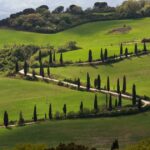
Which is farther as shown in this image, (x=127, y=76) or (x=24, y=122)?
(x=127, y=76)

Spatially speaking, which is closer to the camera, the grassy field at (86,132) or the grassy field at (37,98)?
the grassy field at (86,132)

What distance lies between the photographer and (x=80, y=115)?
484 feet

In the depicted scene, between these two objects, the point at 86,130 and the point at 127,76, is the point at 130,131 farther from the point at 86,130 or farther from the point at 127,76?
the point at 127,76

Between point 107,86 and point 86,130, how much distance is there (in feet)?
143

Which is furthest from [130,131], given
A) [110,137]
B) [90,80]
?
[90,80]

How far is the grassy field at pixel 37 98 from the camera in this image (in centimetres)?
15662

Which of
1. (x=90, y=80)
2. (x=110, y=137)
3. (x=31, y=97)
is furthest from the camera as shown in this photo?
(x=90, y=80)

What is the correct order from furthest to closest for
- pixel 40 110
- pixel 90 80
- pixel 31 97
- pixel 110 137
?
pixel 90 80
pixel 31 97
pixel 40 110
pixel 110 137

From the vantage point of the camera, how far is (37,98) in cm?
16912

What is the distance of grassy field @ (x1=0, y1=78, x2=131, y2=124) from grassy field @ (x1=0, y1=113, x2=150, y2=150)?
11.7 meters

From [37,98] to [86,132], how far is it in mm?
40732

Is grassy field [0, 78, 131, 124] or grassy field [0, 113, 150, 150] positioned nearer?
grassy field [0, 113, 150, 150]

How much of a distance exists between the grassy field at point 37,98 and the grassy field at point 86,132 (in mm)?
Result: 11674

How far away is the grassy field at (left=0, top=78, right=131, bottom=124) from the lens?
156625mm
